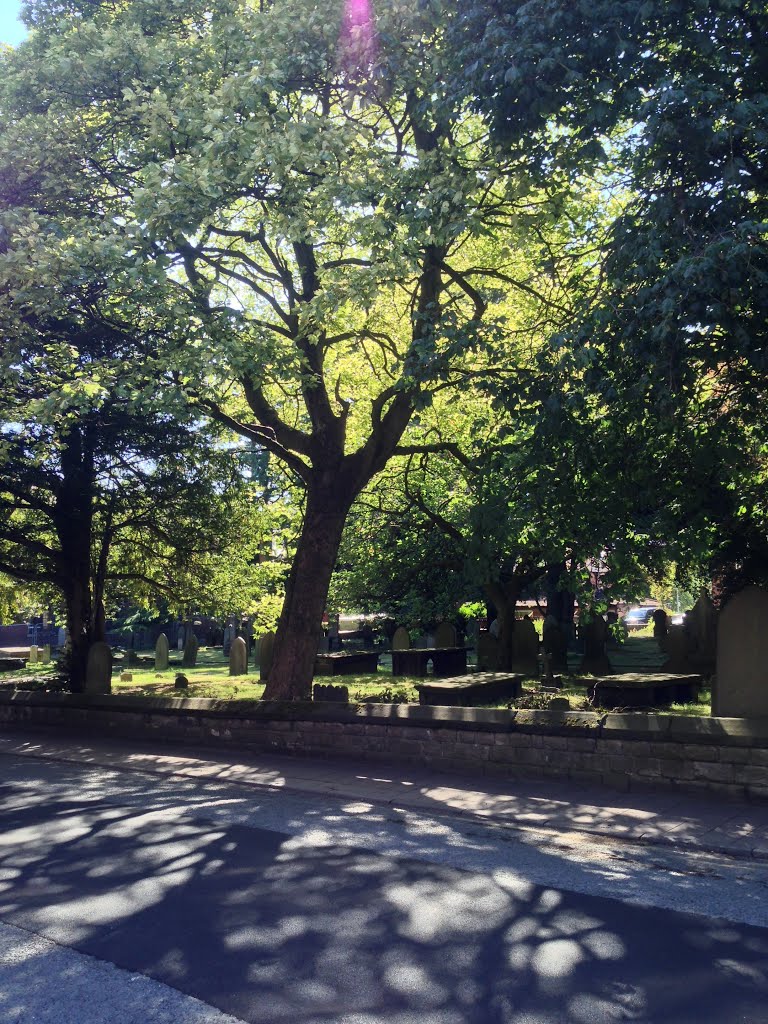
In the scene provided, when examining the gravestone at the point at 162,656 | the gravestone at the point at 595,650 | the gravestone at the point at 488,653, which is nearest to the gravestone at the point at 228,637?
the gravestone at the point at 162,656

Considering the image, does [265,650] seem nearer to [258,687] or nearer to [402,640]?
[402,640]

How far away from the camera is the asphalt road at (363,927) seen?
446cm

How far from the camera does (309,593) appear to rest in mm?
13945

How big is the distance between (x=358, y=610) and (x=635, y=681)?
16.0 meters

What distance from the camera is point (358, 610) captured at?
29594 mm

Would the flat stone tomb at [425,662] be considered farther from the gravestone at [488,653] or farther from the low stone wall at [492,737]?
the low stone wall at [492,737]

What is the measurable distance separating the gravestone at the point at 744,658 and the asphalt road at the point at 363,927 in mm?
3333

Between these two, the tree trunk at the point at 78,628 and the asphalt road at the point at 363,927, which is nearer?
the asphalt road at the point at 363,927

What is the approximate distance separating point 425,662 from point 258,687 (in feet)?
15.4

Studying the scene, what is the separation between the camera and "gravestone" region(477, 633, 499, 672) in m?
22.9

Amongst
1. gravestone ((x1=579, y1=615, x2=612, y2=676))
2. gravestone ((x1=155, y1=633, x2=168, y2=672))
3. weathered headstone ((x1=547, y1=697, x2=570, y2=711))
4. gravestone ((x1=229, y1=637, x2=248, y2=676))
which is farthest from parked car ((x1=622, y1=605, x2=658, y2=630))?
weathered headstone ((x1=547, y1=697, x2=570, y2=711))

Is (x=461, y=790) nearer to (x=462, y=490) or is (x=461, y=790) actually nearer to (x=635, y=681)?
(x=635, y=681)

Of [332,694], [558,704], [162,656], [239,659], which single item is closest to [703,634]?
[558,704]

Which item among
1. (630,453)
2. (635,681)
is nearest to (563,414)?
(630,453)
